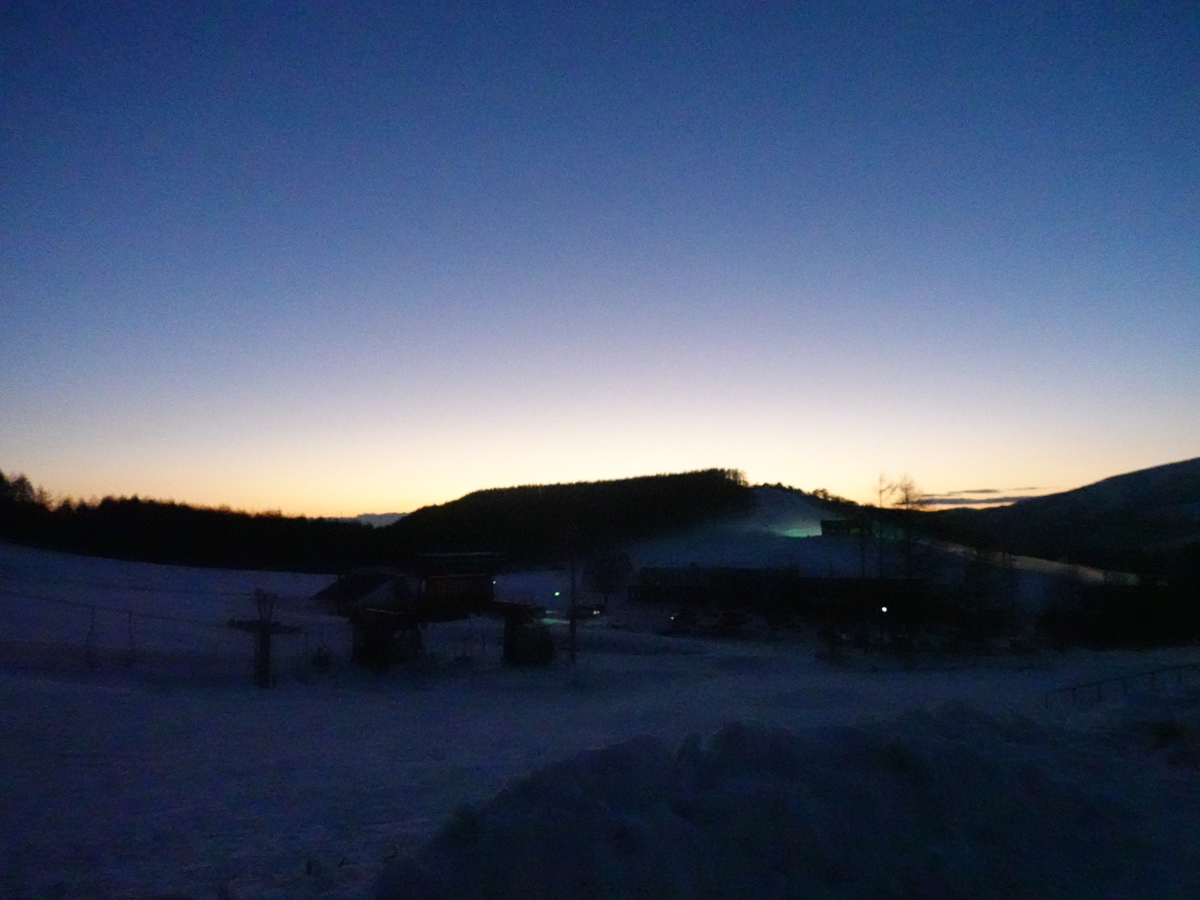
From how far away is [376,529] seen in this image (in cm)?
10319

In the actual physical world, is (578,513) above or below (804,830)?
above

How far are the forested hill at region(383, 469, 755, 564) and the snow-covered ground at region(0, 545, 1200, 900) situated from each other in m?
71.4

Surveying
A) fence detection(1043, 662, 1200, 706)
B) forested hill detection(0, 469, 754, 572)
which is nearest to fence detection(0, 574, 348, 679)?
forested hill detection(0, 469, 754, 572)

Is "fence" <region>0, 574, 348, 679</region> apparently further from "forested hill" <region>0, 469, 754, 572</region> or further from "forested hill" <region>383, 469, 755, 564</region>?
"forested hill" <region>383, 469, 755, 564</region>

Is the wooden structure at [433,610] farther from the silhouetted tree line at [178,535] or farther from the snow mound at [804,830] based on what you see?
the silhouetted tree line at [178,535]

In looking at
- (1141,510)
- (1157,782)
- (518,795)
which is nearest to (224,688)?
(518,795)

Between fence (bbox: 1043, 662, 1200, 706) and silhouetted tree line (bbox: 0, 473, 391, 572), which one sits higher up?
silhouetted tree line (bbox: 0, 473, 391, 572)

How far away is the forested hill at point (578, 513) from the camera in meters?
100

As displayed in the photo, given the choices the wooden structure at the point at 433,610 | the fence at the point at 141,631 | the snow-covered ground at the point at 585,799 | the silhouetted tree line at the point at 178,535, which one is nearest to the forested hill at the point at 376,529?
the silhouetted tree line at the point at 178,535

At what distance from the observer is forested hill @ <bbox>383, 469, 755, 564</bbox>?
328 ft

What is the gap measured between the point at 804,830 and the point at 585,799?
1514mm

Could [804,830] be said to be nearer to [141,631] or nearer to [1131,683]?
[1131,683]

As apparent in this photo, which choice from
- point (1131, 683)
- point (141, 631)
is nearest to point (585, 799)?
point (1131, 683)

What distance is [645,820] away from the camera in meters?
5.75
